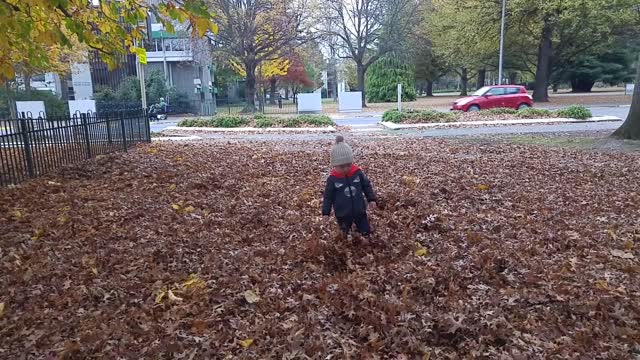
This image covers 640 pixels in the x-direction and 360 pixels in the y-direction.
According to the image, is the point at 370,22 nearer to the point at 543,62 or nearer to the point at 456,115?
the point at 543,62

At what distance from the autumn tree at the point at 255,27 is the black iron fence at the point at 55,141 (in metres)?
18.9

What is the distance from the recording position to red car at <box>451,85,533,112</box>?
25.3 m

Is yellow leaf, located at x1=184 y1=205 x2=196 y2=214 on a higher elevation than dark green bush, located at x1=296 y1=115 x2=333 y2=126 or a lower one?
lower

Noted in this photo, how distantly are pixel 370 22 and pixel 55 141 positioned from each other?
33.2 m

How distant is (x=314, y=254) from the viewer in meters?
4.57

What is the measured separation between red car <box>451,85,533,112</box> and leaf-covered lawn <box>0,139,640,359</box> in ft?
60.6

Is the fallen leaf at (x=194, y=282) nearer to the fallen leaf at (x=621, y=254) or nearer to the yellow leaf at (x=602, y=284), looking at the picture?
the yellow leaf at (x=602, y=284)

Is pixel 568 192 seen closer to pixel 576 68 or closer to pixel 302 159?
pixel 302 159

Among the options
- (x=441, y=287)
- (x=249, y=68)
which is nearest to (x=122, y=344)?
(x=441, y=287)

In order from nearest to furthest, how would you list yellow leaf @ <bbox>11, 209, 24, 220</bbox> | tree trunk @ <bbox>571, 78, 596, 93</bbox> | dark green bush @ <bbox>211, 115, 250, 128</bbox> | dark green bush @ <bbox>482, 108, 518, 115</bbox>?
yellow leaf @ <bbox>11, 209, 24, 220</bbox> → dark green bush @ <bbox>482, 108, 518, 115</bbox> → dark green bush @ <bbox>211, 115, 250, 128</bbox> → tree trunk @ <bbox>571, 78, 596, 93</bbox>

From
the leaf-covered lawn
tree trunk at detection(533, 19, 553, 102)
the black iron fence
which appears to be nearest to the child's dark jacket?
the leaf-covered lawn

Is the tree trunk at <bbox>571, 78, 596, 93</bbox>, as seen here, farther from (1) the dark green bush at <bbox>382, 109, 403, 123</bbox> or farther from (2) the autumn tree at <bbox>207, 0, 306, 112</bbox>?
(1) the dark green bush at <bbox>382, 109, 403, 123</bbox>

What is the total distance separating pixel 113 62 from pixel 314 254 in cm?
411

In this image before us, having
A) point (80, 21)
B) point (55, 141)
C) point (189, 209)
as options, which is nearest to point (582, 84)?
point (55, 141)
